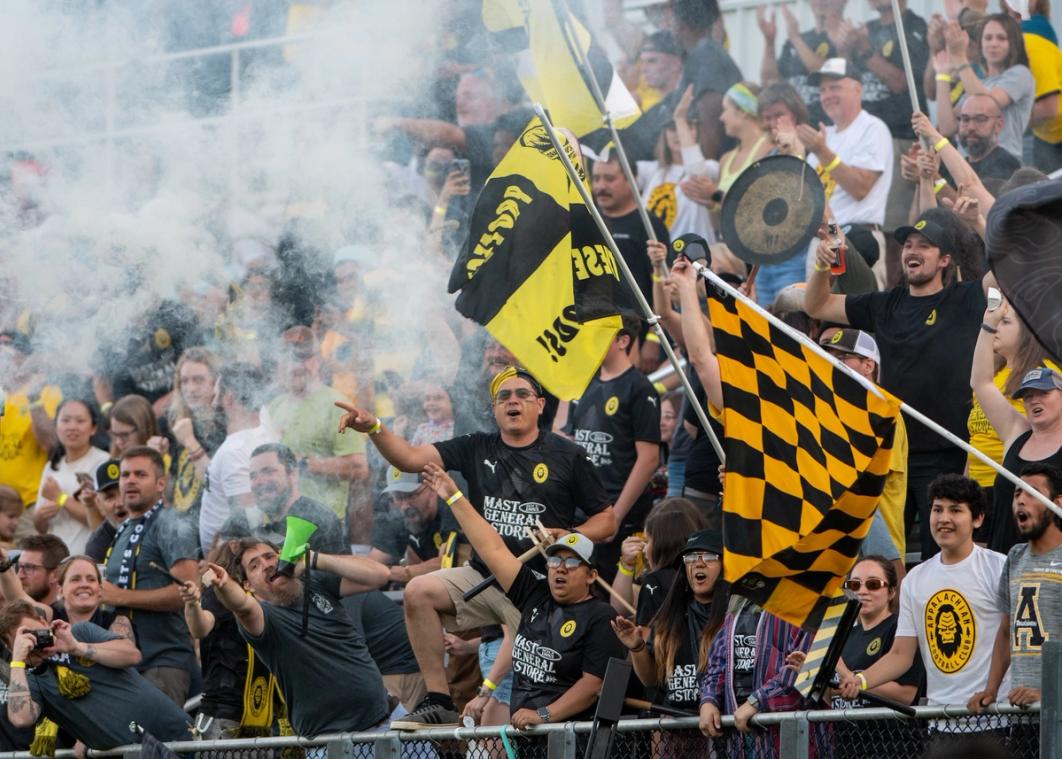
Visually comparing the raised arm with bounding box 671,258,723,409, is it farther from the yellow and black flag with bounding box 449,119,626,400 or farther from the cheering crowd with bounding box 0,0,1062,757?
the yellow and black flag with bounding box 449,119,626,400

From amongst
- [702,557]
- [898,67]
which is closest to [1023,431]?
[702,557]

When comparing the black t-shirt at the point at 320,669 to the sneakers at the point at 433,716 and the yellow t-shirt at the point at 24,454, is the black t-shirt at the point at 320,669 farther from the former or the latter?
the yellow t-shirt at the point at 24,454

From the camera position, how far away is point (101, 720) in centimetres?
969

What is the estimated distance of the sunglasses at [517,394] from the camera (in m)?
9.66

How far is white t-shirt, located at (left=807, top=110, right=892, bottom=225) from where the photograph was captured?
37.7 ft

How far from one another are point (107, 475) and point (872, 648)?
522 cm

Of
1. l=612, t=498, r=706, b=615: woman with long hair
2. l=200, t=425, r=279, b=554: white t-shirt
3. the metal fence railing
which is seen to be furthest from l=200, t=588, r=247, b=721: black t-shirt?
l=612, t=498, r=706, b=615: woman with long hair

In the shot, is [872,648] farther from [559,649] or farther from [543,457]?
[543,457]

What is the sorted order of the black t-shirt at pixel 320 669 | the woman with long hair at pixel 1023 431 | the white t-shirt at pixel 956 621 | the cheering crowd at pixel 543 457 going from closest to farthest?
the white t-shirt at pixel 956 621 < the woman with long hair at pixel 1023 431 < the cheering crowd at pixel 543 457 < the black t-shirt at pixel 320 669

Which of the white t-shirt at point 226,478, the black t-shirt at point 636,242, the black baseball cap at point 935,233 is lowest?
the white t-shirt at point 226,478

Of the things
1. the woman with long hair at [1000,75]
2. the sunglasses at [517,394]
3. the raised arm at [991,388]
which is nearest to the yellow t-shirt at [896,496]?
the raised arm at [991,388]

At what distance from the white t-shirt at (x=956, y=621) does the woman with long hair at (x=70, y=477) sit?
605 cm

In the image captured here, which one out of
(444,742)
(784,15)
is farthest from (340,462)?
(784,15)

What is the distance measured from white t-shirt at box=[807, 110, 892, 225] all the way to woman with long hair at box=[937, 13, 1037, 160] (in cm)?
38
